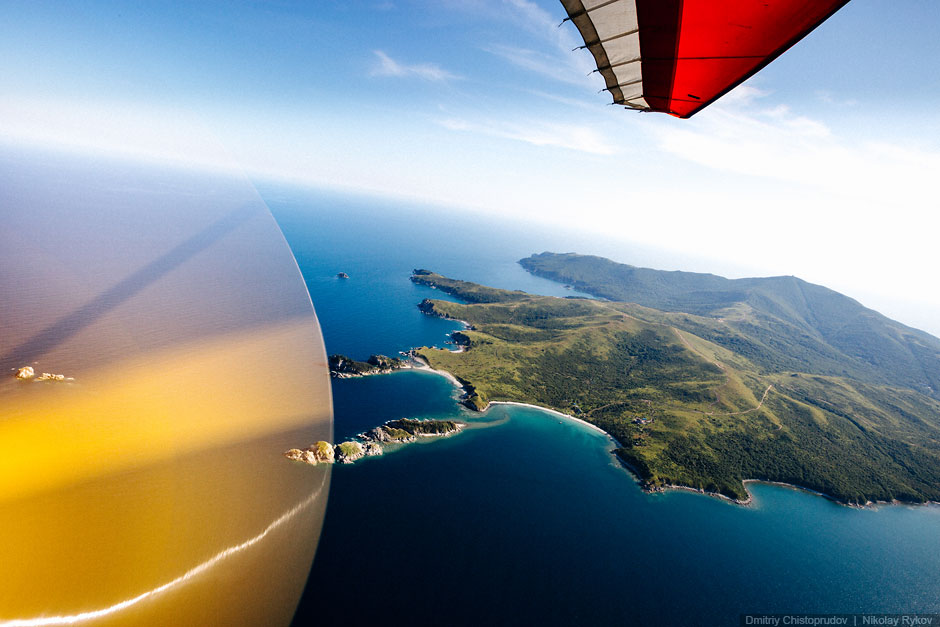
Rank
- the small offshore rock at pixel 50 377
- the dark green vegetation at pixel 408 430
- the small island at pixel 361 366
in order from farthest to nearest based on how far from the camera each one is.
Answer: the small island at pixel 361 366
the dark green vegetation at pixel 408 430
the small offshore rock at pixel 50 377

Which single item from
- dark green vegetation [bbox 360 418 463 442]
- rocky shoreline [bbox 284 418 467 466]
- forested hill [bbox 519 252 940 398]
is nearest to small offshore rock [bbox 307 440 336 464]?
rocky shoreline [bbox 284 418 467 466]

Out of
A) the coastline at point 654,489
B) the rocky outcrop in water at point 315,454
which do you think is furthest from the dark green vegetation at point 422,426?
the rocky outcrop in water at point 315,454

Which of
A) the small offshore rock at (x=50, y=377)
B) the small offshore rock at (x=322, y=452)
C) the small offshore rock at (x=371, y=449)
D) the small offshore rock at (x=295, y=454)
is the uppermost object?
the small offshore rock at (x=50, y=377)

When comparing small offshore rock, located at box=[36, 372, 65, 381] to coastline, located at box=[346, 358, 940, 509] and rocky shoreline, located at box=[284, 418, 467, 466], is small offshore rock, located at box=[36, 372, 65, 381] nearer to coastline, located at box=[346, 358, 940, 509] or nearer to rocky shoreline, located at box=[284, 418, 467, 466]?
rocky shoreline, located at box=[284, 418, 467, 466]

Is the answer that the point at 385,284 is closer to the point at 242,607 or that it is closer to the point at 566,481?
the point at 566,481

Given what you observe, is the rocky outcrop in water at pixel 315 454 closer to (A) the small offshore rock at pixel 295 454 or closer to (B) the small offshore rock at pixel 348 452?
(A) the small offshore rock at pixel 295 454

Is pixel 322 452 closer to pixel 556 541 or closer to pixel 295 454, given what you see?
pixel 295 454

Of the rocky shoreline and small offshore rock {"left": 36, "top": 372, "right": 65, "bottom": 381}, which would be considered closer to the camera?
small offshore rock {"left": 36, "top": 372, "right": 65, "bottom": 381}
